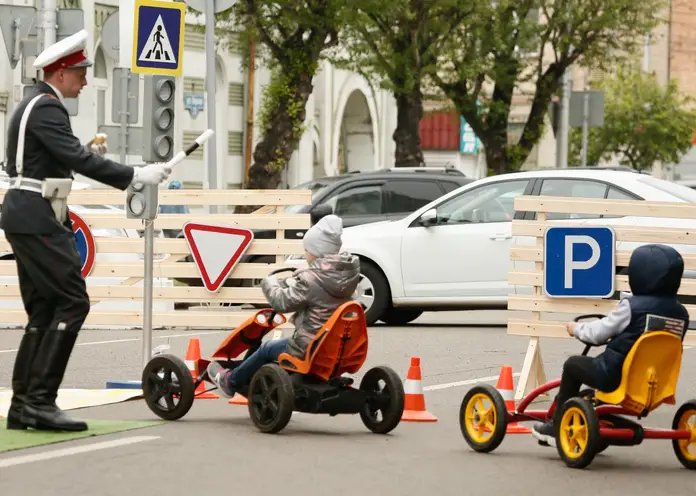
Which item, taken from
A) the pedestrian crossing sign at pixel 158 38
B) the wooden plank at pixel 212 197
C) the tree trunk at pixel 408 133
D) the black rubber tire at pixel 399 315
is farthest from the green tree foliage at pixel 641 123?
the pedestrian crossing sign at pixel 158 38

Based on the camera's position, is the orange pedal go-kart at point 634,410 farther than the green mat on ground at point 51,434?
No

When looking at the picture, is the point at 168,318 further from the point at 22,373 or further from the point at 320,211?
the point at 320,211

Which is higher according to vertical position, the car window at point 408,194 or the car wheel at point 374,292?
the car window at point 408,194

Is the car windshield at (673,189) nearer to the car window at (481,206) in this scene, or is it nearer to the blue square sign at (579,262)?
the car window at (481,206)

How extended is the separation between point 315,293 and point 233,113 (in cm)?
3526

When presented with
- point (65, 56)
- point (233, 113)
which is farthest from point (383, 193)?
point (233, 113)

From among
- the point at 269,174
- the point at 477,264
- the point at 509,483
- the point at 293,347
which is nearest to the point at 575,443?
the point at 509,483

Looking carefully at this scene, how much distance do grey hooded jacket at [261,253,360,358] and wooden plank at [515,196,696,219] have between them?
5.58 ft

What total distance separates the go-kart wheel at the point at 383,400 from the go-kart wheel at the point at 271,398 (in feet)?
1.77

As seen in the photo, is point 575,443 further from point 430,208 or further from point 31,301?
point 430,208

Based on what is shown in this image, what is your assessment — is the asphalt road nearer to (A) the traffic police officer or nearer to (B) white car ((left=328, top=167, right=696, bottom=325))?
(A) the traffic police officer

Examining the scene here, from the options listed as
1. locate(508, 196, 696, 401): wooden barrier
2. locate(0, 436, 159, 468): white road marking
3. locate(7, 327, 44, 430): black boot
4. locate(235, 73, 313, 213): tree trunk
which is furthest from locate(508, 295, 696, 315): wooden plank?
locate(235, 73, 313, 213): tree trunk

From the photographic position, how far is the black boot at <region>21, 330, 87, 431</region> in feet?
29.8

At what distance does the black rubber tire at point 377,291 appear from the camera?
17.8 meters
